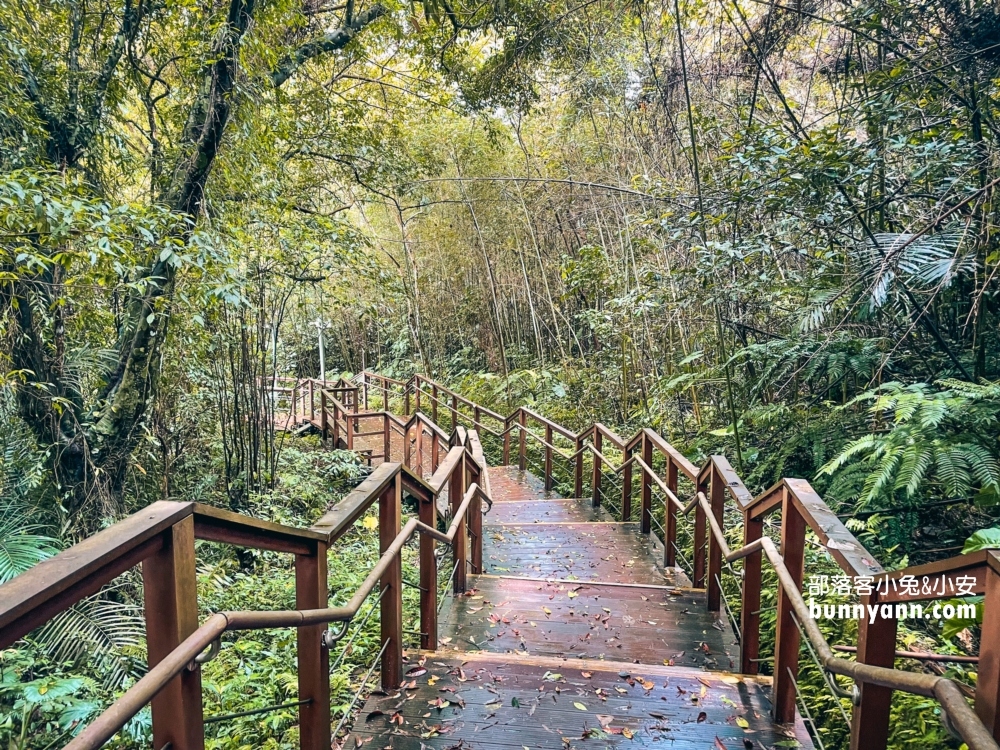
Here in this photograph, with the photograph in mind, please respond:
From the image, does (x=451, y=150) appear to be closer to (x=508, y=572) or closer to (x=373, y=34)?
(x=373, y=34)

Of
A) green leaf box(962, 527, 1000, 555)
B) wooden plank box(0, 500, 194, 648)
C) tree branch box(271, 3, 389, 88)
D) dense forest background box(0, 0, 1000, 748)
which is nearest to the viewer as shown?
wooden plank box(0, 500, 194, 648)

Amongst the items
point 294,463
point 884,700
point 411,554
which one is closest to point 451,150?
point 294,463

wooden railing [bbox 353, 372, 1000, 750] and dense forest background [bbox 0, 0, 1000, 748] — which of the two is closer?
wooden railing [bbox 353, 372, 1000, 750]

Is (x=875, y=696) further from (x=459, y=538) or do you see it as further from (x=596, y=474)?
(x=596, y=474)

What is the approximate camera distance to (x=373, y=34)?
5.60m

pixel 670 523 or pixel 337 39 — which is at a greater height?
pixel 337 39

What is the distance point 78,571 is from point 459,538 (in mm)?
2334

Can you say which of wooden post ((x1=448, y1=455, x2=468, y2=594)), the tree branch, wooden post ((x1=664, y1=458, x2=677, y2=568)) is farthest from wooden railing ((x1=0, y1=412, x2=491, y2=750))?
the tree branch

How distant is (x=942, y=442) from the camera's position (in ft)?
8.57

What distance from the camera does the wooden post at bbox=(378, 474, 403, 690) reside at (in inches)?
77.4

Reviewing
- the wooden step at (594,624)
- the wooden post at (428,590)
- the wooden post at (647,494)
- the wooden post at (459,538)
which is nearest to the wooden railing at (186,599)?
the wooden post at (428,590)

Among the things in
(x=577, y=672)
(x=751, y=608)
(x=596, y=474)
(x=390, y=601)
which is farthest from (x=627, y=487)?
(x=390, y=601)

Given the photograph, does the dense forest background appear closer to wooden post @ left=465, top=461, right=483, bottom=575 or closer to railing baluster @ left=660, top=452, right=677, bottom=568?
railing baluster @ left=660, top=452, right=677, bottom=568

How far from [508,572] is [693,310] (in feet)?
10.5
